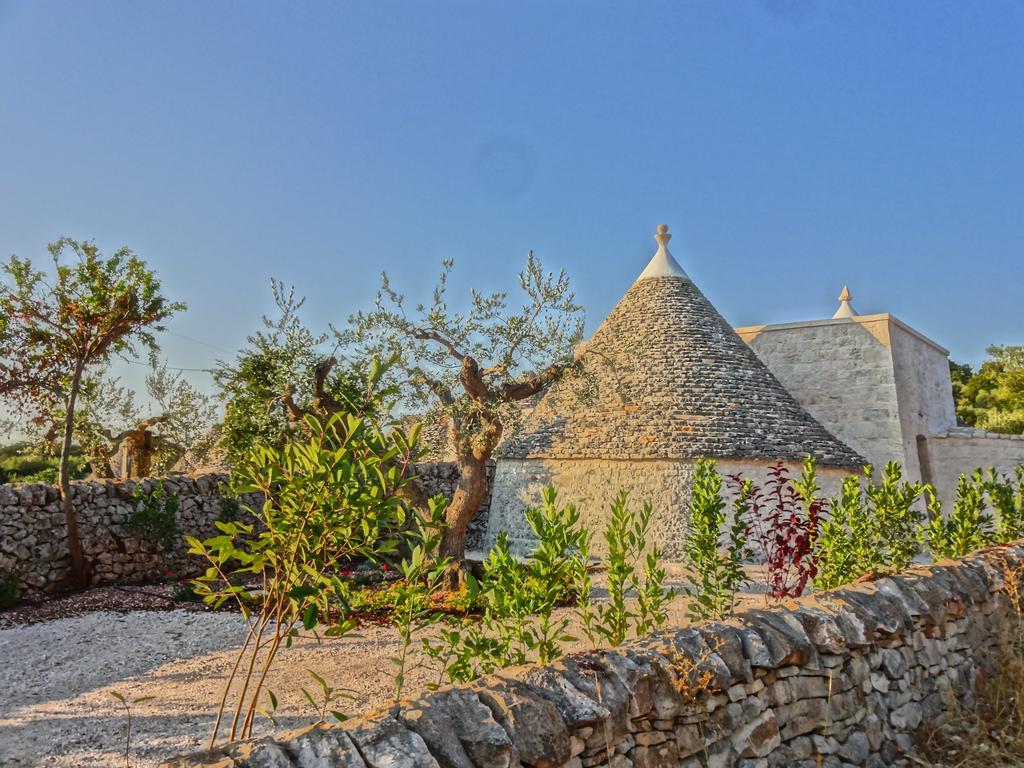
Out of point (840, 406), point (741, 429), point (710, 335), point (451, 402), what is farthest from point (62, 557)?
point (840, 406)

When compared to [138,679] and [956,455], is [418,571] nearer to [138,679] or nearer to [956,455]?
[138,679]

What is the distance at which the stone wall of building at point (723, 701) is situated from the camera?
8.77 feet

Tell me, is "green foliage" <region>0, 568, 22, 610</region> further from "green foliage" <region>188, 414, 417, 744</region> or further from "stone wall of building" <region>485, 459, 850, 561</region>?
"stone wall of building" <region>485, 459, 850, 561</region>

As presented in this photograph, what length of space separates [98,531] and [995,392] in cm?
3403

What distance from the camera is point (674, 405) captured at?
15.1 m

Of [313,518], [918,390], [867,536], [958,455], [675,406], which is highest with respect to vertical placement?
[918,390]

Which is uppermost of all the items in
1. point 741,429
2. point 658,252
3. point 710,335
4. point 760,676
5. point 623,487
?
point 658,252

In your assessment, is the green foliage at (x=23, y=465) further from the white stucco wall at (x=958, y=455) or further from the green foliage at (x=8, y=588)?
the white stucco wall at (x=958, y=455)

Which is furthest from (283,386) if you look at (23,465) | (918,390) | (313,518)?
(23,465)

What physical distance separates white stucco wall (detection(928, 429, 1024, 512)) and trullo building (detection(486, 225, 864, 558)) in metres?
5.37

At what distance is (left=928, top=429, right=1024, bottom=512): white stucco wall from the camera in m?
18.4

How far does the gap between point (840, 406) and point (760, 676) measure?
16319mm

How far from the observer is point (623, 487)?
47.6 feet

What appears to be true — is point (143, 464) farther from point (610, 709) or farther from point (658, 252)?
point (610, 709)
